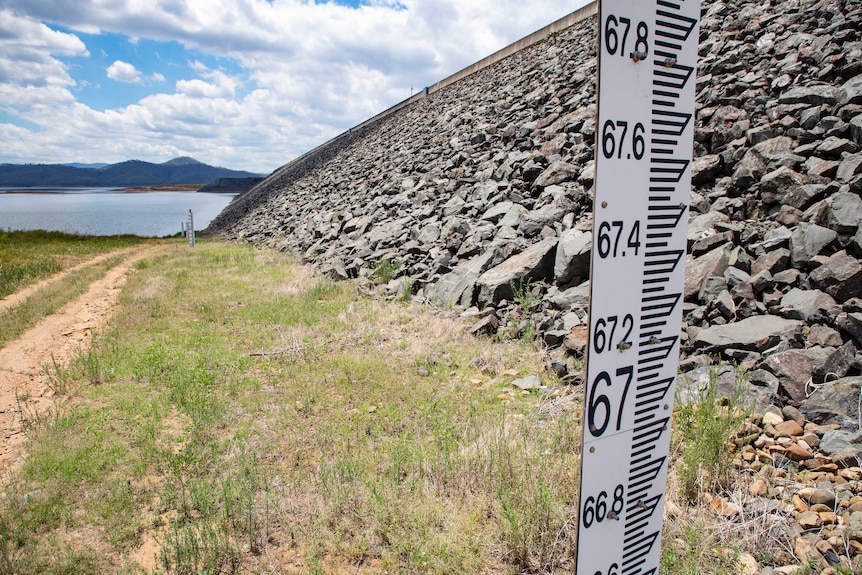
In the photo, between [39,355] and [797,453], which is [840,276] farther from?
[39,355]

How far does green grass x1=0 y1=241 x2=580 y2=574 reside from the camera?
339cm

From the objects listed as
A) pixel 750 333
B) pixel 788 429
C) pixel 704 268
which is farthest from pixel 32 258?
pixel 788 429

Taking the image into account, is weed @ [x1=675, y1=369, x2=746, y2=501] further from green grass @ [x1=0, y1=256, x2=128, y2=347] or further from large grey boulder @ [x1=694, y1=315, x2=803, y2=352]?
green grass @ [x1=0, y1=256, x2=128, y2=347]

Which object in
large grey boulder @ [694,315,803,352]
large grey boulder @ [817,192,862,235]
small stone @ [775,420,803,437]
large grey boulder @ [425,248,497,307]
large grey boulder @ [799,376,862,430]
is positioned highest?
large grey boulder @ [817,192,862,235]

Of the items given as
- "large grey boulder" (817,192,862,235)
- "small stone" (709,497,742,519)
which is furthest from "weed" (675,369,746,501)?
"large grey boulder" (817,192,862,235)

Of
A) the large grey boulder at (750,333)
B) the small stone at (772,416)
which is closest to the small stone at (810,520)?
the small stone at (772,416)

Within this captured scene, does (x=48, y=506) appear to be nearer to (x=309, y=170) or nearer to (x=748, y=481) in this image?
(x=748, y=481)

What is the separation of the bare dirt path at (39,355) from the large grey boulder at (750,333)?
23.3ft

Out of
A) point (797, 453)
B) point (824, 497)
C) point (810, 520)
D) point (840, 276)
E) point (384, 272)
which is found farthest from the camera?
point (384, 272)

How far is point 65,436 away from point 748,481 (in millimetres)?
6414

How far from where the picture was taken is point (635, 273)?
172cm

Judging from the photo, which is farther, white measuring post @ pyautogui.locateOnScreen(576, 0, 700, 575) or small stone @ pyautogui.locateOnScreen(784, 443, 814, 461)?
small stone @ pyautogui.locateOnScreen(784, 443, 814, 461)

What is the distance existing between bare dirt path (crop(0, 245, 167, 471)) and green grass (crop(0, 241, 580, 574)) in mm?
299

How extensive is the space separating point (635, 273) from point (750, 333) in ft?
13.0
